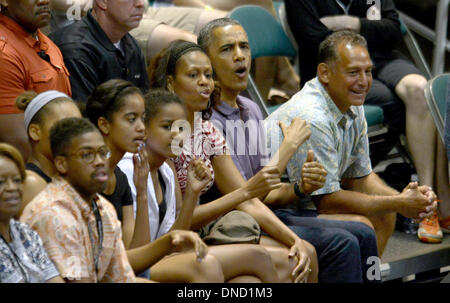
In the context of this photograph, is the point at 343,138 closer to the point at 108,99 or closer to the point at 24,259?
the point at 108,99

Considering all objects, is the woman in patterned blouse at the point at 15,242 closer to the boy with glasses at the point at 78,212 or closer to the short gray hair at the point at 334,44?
the boy with glasses at the point at 78,212

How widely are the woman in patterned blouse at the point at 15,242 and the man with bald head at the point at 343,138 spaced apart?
1.35 meters

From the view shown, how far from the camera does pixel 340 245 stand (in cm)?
279

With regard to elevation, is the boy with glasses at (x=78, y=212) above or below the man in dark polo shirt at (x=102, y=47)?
below

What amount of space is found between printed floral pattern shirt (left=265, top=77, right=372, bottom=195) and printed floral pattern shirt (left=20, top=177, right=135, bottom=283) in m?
1.11

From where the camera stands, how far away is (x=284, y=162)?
2.81 metres

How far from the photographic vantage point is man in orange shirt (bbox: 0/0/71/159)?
2486 mm

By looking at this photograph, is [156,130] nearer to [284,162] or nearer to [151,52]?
[284,162]

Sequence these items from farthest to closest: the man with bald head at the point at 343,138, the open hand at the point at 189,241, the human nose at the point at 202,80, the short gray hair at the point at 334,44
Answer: the short gray hair at the point at 334,44, the man with bald head at the point at 343,138, the human nose at the point at 202,80, the open hand at the point at 189,241

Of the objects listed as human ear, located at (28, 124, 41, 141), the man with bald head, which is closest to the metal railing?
the man with bald head

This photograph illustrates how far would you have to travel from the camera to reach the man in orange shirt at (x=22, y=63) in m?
2.49

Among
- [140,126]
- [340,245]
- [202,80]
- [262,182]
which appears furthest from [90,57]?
[340,245]

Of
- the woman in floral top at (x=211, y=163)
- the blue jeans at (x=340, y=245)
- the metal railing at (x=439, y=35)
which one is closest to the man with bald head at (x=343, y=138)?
the blue jeans at (x=340, y=245)

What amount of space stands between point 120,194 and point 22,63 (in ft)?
2.00
